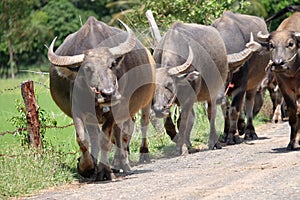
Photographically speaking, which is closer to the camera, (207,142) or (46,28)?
(207,142)

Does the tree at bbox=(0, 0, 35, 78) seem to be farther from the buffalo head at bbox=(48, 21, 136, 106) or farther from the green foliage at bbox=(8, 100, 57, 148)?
the buffalo head at bbox=(48, 21, 136, 106)

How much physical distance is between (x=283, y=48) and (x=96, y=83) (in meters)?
3.59

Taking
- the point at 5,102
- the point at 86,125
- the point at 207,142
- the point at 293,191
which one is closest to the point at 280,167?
the point at 293,191

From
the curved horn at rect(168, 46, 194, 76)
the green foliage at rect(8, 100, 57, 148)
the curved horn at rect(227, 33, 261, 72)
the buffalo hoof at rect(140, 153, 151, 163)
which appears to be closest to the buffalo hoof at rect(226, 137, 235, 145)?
the curved horn at rect(227, 33, 261, 72)

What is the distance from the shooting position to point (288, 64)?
12.2 m

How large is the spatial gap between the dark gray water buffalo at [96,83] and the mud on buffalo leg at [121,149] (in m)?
0.31

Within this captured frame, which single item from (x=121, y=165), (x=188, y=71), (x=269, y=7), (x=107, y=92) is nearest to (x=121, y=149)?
(x=121, y=165)

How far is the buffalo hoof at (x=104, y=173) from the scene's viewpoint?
10.6 meters

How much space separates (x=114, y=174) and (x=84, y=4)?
46.1 meters

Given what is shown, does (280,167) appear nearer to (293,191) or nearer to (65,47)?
(293,191)

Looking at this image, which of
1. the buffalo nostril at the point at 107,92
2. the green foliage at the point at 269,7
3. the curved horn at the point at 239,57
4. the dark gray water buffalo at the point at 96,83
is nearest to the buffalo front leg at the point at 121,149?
the dark gray water buffalo at the point at 96,83

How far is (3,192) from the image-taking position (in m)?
9.71

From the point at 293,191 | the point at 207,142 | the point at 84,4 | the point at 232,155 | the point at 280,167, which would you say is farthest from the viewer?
the point at 84,4

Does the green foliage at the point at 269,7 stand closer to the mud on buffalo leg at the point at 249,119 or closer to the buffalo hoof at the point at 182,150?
the mud on buffalo leg at the point at 249,119
